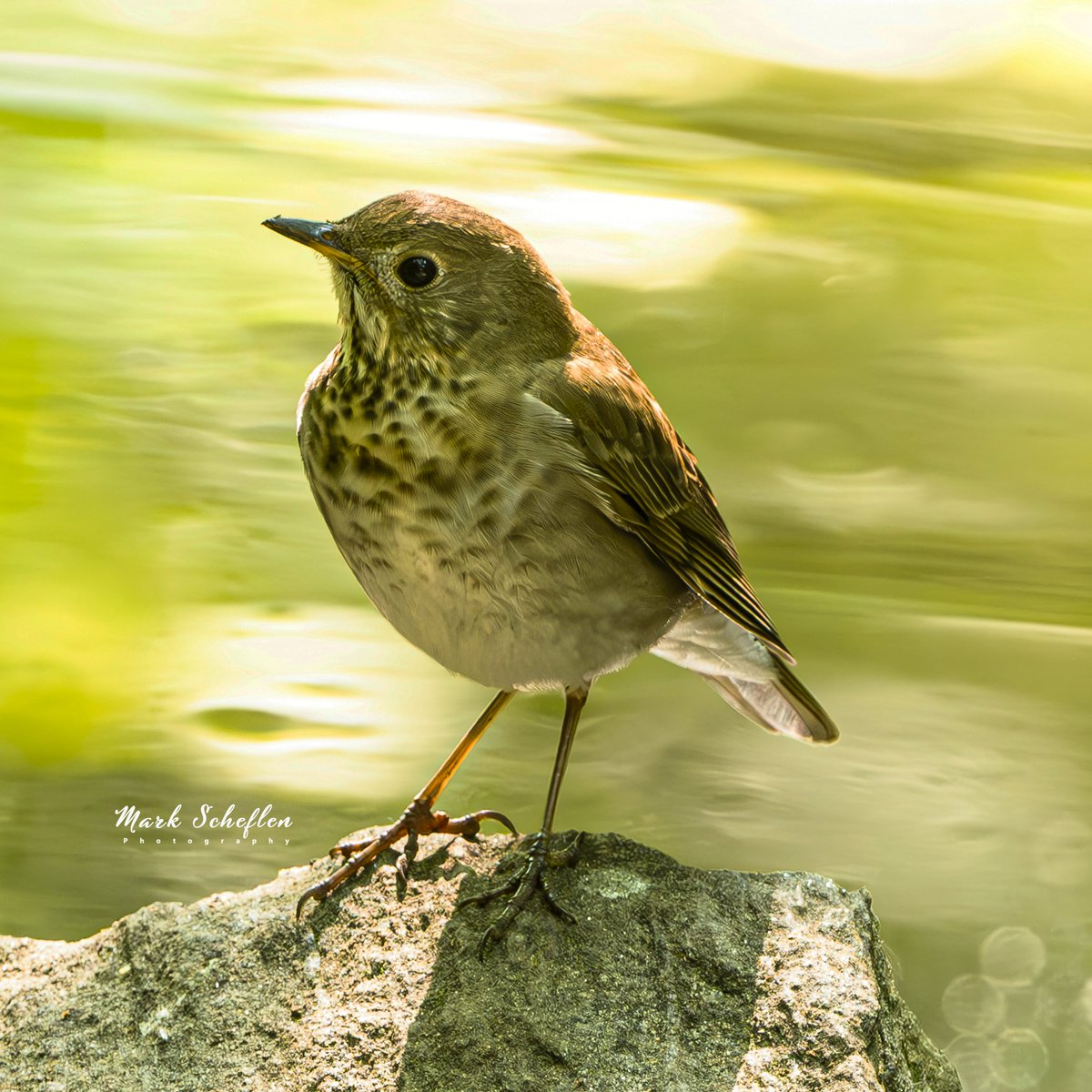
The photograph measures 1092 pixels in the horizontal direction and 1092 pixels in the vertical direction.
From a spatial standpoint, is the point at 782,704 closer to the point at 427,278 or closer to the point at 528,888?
the point at 528,888

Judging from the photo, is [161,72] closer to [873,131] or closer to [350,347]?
[873,131]

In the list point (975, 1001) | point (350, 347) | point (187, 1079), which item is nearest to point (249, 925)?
point (187, 1079)

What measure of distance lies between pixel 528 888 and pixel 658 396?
8.97 feet

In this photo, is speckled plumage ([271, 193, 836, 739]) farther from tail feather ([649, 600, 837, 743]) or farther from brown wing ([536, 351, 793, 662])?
tail feather ([649, 600, 837, 743])

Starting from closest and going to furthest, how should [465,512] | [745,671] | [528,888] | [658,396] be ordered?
1. [465,512]
2. [528,888]
3. [745,671]
4. [658,396]

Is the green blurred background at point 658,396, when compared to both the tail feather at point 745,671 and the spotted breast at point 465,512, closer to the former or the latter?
the tail feather at point 745,671

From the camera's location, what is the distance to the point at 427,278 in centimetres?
248

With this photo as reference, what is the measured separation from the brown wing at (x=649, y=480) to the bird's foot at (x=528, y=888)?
57 centimetres

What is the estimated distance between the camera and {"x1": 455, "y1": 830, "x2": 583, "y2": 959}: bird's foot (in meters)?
2.60

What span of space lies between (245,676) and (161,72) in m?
2.35

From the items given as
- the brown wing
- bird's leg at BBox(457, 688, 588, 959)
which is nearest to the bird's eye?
the brown wing

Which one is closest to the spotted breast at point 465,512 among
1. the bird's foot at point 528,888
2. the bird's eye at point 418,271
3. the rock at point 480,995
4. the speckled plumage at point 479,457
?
the speckled plumage at point 479,457
